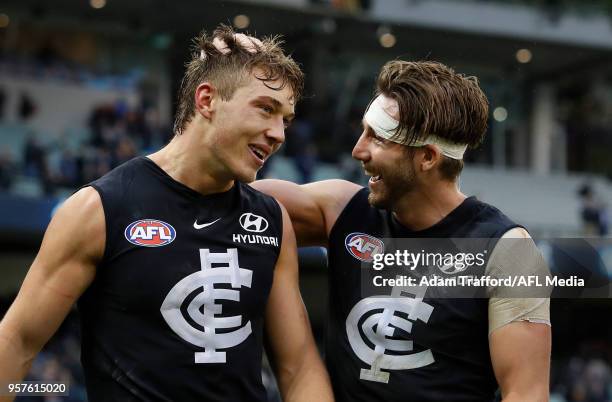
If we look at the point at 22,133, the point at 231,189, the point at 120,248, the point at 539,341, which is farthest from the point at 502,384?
the point at 22,133

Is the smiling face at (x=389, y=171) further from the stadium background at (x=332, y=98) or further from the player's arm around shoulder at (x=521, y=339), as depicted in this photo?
the stadium background at (x=332, y=98)

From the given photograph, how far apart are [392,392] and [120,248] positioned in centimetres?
121

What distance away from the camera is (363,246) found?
13.1 ft

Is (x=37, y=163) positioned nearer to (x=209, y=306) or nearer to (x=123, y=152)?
(x=123, y=152)

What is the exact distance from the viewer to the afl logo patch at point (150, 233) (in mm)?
3467

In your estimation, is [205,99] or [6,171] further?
[6,171]

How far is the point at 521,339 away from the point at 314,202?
3.54 feet

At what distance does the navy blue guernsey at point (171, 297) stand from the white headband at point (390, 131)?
2.32 ft

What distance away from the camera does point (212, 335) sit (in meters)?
3.53

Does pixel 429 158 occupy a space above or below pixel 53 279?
above

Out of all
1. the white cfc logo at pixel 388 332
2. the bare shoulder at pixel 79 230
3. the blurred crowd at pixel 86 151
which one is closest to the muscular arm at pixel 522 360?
the white cfc logo at pixel 388 332

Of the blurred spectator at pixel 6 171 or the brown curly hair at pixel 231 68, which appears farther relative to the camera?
the blurred spectator at pixel 6 171

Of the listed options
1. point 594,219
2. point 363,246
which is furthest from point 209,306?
point 594,219

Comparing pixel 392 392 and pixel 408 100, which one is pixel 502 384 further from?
pixel 408 100
